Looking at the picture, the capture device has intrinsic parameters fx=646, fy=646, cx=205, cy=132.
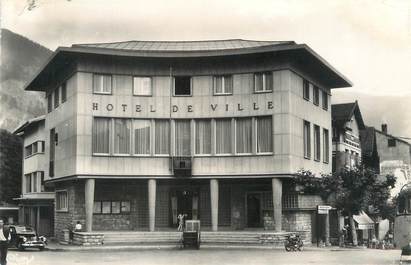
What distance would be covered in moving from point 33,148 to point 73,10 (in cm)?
2939

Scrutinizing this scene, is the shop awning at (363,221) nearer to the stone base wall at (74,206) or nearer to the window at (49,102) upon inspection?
the stone base wall at (74,206)

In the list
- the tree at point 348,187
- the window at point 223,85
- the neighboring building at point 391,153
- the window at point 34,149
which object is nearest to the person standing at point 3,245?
the window at point 223,85

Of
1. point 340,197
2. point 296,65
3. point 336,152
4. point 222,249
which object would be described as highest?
point 296,65

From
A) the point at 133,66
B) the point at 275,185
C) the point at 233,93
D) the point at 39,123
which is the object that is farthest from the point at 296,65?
the point at 39,123

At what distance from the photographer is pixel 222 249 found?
35125mm

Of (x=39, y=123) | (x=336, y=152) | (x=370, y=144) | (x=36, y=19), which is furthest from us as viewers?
(x=370, y=144)

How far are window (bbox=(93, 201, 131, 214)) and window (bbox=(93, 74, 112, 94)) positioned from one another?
7.02 meters

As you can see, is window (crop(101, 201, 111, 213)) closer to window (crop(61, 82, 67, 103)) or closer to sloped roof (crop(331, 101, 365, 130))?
window (crop(61, 82, 67, 103))

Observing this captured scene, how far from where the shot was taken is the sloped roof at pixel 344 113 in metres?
51.5

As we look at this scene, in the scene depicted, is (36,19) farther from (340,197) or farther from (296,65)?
(340,197)

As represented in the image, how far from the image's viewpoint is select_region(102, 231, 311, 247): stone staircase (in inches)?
1436

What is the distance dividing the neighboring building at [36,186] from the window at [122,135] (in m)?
12.7

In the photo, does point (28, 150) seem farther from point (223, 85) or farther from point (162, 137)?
point (223, 85)

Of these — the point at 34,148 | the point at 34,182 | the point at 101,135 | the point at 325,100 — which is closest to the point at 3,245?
the point at 101,135
